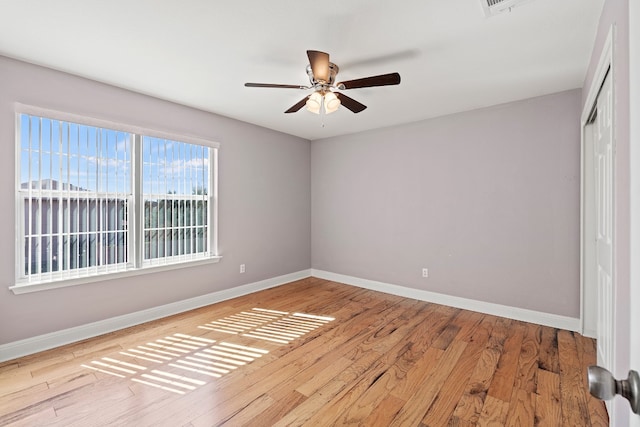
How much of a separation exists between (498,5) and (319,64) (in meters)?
1.17

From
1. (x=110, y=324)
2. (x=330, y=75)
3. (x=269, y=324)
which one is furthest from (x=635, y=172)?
(x=110, y=324)

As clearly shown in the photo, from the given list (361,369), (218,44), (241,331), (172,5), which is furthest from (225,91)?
(361,369)

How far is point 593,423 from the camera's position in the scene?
1.82 m

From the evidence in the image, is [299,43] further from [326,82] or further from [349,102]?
[349,102]

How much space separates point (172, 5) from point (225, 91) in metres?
1.34

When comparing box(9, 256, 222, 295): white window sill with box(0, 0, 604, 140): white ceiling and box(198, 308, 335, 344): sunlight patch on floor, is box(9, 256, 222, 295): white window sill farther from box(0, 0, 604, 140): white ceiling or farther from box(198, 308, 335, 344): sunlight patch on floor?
box(0, 0, 604, 140): white ceiling

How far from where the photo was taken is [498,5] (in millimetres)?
1858

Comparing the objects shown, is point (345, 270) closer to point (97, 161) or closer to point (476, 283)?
point (476, 283)

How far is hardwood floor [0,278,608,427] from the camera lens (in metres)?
1.89

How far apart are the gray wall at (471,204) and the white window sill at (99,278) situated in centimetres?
238

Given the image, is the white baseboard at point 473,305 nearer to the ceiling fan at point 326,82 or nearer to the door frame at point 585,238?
the door frame at point 585,238

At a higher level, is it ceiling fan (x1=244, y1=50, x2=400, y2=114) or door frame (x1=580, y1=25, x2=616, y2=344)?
ceiling fan (x1=244, y1=50, x2=400, y2=114)

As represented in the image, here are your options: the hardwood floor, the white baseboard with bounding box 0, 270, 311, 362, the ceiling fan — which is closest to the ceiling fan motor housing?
the ceiling fan

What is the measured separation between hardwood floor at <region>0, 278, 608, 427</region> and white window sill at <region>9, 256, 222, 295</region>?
0.57 meters
